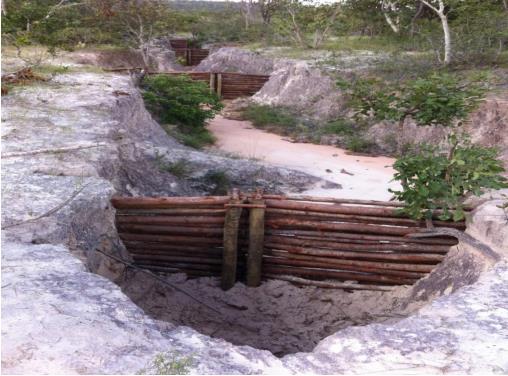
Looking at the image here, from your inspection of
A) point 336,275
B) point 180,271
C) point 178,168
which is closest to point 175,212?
point 180,271

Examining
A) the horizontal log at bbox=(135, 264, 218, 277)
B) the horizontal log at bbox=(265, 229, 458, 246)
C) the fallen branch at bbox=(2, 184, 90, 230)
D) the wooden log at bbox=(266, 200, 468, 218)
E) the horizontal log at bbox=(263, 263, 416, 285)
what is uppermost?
the fallen branch at bbox=(2, 184, 90, 230)

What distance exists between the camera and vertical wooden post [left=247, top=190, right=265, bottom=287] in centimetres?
521

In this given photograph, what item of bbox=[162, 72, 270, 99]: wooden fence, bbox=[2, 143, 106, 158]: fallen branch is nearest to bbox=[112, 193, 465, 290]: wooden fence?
bbox=[2, 143, 106, 158]: fallen branch

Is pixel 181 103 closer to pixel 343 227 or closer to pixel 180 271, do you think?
pixel 180 271

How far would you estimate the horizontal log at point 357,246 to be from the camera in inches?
199

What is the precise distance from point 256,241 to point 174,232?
2.70 feet

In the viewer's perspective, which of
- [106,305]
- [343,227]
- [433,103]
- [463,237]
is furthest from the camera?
[433,103]

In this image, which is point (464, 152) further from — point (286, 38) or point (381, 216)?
point (286, 38)

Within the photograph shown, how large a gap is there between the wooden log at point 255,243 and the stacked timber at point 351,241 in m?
0.11

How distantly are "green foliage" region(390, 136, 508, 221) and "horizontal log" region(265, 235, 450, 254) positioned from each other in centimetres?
30

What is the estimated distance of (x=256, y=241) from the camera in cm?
532

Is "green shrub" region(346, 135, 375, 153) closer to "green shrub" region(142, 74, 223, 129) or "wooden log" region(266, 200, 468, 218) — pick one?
"green shrub" region(142, 74, 223, 129)

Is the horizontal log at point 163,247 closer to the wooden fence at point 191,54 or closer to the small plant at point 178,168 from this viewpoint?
the small plant at point 178,168

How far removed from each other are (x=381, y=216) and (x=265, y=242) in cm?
117
